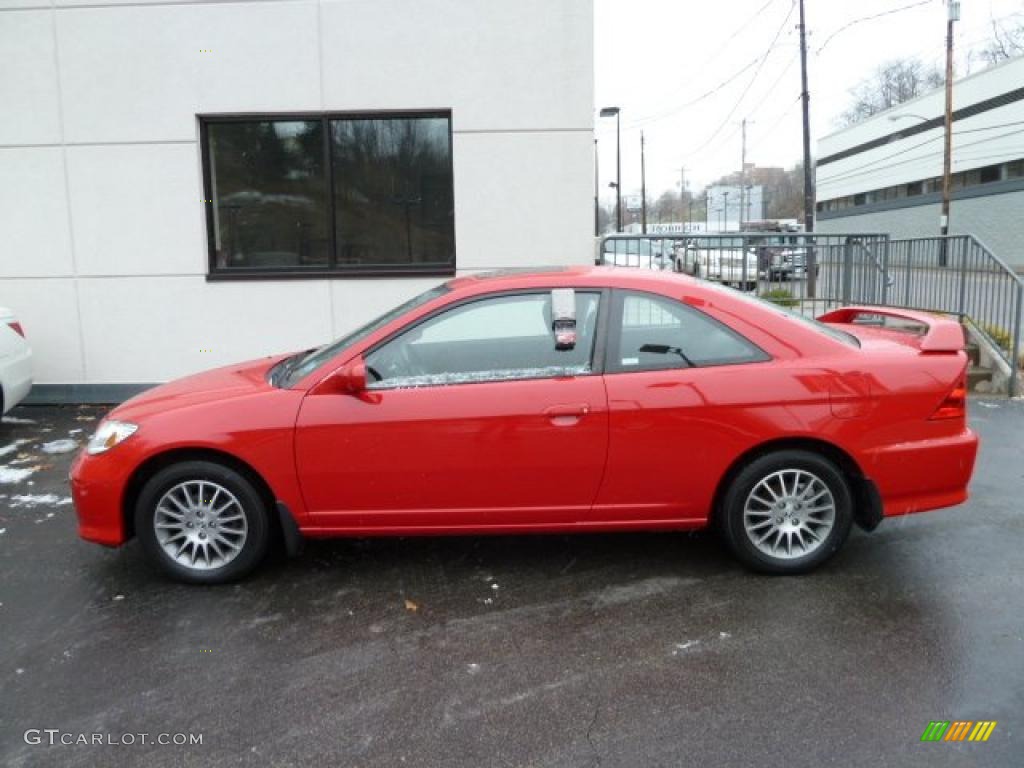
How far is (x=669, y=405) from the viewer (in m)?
3.90

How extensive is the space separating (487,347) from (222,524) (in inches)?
62.4

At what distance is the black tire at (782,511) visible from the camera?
3961 mm

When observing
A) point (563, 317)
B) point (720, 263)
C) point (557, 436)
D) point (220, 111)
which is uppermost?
point (220, 111)

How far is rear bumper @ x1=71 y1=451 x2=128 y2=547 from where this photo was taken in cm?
397

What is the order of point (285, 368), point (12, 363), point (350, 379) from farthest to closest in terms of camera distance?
1. point (12, 363)
2. point (285, 368)
3. point (350, 379)

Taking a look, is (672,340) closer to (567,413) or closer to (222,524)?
(567,413)

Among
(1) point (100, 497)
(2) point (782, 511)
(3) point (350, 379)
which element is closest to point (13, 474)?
(1) point (100, 497)

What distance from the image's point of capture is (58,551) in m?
4.64

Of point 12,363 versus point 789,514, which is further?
point 12,363

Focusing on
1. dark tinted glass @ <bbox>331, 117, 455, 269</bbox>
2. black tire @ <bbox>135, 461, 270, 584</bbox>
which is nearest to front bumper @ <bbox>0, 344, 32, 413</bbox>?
dark tinted glass @ <bbox>331, 117, 455, 269</bbox>

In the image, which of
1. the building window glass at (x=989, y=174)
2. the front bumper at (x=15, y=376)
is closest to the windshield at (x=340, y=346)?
the front bumper at (x=15, y=376)

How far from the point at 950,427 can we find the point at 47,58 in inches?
335

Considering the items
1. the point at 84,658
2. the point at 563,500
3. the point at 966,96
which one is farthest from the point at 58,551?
the point at 966,96

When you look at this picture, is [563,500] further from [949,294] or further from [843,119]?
[843,119]
